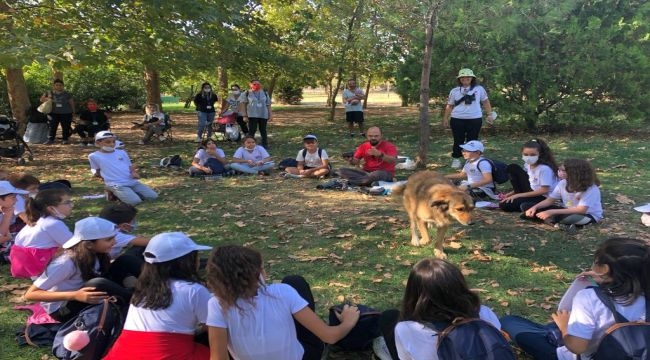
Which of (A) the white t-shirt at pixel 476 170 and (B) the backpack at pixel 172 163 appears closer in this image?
(A) the white t-shirt at pixel 476 170

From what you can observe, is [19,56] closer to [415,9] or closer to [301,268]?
[301,268]

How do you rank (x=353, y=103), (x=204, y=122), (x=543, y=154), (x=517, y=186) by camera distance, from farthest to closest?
(x=353, y=103)
(x=204, y=122)
(x=517, y=186)
(x=543, y=154)

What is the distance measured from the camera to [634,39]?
564 inches

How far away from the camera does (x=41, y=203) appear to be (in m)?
4.33

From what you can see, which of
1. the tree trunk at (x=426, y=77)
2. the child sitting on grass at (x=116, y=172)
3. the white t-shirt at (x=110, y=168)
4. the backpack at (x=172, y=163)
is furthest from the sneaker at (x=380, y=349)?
the backpack at (x=172, y=163)

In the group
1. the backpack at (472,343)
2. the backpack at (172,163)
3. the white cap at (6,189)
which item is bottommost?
the backpack at (172,163)

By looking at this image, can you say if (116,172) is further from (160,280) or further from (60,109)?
(60,109)

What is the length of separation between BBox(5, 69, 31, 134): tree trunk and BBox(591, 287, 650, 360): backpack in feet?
48.4

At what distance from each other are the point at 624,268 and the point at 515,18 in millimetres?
11563

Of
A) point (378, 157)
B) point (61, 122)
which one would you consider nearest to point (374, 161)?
point (378, 157)

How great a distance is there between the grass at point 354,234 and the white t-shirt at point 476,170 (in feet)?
2.66

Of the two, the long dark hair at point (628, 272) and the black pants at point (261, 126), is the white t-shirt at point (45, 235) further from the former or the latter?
the black pants at point (261, 126)

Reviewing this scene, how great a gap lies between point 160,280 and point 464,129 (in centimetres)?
828

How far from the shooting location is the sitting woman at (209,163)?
1028 cm
